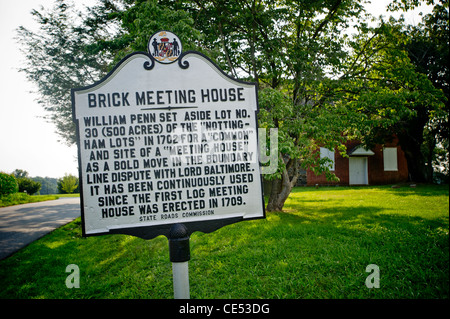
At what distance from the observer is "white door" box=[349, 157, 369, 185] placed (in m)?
24.8

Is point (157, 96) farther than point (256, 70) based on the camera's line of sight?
No

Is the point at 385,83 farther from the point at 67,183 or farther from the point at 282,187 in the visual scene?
the point at 67,183

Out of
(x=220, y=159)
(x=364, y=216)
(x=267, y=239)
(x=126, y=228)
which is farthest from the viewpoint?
(x=364, y=216)

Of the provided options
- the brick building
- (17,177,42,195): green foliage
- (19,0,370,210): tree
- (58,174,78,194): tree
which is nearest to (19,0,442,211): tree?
(19,0,370,210): tree

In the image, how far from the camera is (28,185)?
24.3 m

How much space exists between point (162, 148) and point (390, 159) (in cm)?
2792

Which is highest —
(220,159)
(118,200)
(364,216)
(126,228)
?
(220,159)

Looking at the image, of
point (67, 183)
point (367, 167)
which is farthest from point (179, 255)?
point (67, 183)

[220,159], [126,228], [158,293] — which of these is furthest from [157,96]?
[158,293]

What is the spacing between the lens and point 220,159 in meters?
2.93

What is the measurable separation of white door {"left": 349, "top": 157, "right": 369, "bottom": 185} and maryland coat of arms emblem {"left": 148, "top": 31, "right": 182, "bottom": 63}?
2494cm
